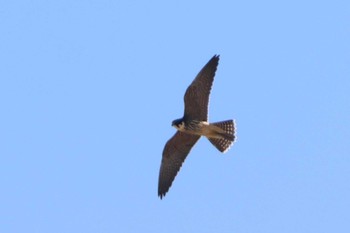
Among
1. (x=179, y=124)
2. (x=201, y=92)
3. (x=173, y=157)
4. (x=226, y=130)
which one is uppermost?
(x=201, y=92)

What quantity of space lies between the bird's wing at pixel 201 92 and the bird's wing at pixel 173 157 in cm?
96

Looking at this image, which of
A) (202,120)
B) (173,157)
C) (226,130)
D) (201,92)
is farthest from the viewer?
(173,157)

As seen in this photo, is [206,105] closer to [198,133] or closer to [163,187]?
[198,133]

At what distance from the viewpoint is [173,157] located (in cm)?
1788

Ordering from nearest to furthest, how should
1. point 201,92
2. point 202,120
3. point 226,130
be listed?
point 201,92 < point 202,120 < point 226,130

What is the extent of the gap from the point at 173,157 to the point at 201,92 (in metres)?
1.86

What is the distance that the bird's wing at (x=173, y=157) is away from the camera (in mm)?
17625

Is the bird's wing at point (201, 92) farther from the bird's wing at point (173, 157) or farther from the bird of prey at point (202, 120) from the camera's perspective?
the bird's wing at point (173, 157)

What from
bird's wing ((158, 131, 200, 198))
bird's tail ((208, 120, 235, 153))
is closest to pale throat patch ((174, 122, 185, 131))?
bird's tail ((208, 120, 235, 153))

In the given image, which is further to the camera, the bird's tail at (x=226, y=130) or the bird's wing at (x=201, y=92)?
the bird's tail at (x=226, y=130)

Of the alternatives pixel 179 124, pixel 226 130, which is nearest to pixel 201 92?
pixel 179 124

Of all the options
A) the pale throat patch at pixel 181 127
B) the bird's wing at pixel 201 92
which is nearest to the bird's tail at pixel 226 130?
the bird's wing at pixel 201 92

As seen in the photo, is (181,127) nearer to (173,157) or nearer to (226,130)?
(226,130)

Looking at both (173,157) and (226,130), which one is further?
(173,157)
